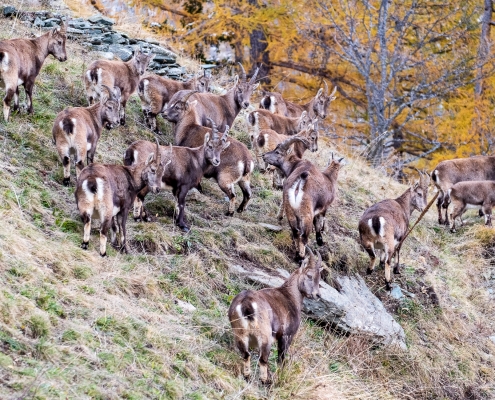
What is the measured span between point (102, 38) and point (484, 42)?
1057 centimetres

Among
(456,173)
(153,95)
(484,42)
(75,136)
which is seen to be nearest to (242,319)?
(75,136)

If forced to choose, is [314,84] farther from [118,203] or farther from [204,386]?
[204,386]

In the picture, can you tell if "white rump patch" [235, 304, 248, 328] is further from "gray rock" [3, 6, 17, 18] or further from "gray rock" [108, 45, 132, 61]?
"gray rock" [3, 6, 17, 18]

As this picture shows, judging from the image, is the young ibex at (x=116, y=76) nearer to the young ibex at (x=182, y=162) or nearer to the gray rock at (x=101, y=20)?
the young ibex at (x=182, y=162)

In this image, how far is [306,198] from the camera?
10914mm

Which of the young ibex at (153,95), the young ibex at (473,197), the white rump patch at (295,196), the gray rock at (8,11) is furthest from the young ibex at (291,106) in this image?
the gray rock at (8,11)

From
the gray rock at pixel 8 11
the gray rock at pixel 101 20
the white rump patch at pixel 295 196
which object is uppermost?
the white rump patch at pixel 295 196

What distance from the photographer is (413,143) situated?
78.0ft

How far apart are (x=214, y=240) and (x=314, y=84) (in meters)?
12.7

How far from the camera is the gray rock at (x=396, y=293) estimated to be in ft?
38.7

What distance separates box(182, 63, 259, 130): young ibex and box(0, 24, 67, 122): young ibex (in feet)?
8.19

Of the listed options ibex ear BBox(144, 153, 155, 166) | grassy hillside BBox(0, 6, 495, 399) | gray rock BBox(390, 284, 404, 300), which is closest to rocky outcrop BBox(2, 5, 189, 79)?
grassy hillside BBox(0, 6, 495, 399)

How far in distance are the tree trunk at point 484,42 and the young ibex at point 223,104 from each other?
8.13 metres

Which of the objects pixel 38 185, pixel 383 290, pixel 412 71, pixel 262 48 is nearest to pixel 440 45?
pixel 412 71
